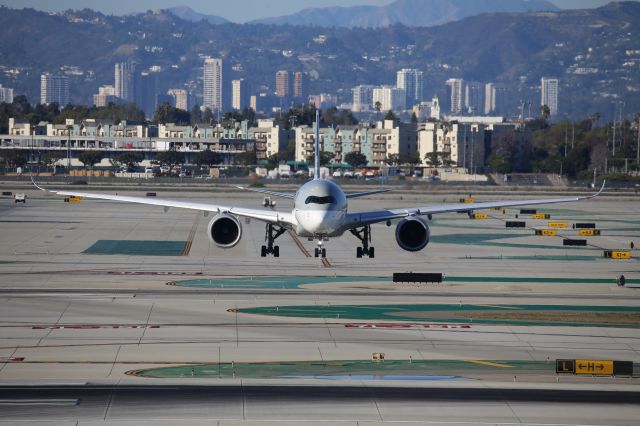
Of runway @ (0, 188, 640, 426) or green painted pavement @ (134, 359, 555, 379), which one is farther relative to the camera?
green painted pavement @ (134, 359, 555, 379)

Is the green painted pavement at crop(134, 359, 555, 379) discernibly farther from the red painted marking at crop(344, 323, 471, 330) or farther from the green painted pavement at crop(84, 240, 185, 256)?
the green painted pavement at crop(84, 240, 185, 256)

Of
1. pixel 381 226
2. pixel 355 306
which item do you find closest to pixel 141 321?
pixel 355 306

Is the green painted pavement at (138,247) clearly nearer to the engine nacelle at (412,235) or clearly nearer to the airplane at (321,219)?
the airplane at (321,219)

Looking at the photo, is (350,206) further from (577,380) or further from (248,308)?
(577,380)

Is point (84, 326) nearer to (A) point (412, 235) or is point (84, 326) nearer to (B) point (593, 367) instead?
(B) point (593, 367)

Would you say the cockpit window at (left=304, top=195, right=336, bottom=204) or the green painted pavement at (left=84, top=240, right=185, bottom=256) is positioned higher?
the cockpit window at (left=304, top=195, right=336, bottom=204)

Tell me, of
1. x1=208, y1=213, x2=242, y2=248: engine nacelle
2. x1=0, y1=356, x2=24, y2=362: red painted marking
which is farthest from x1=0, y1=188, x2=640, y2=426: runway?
x1=208, y1=213, x2=242, y2=248: engine nacelle

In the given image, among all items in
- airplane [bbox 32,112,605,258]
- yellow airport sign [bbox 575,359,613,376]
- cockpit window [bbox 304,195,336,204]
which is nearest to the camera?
yellow airport sign [bbox 575,359,613,376]
